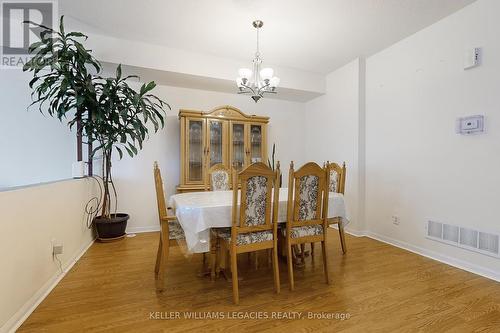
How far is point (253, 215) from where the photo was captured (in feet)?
6.19

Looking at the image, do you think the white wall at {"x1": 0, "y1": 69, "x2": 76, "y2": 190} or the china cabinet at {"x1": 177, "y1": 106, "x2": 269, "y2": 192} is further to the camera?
the china cabinet at {"x1": 177, "y1": 106, "x2": 269, "y2": 192}

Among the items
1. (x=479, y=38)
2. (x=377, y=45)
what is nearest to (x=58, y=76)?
(x=377, y=45)

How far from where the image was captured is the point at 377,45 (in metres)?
3.20

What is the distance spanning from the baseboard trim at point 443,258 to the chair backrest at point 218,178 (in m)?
2.17

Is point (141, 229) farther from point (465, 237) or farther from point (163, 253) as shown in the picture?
point (465, 237)

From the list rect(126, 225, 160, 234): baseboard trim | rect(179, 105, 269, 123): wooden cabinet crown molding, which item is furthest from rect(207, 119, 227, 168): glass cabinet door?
rect(126, 225, 160, 234): baseboard trim

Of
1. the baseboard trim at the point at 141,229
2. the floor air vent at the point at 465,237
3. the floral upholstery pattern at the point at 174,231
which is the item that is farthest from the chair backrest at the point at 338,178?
the baseboard trim at the point at 141,229

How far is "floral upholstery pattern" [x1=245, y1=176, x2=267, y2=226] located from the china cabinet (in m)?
1.91

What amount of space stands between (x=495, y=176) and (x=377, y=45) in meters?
2.00

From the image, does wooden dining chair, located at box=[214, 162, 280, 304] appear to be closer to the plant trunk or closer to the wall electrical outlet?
the wall electrical outlet

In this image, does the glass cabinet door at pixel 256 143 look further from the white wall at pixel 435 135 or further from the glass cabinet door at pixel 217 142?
the white wall at pixel 435 135

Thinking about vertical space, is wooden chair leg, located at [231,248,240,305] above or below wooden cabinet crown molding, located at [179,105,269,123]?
below

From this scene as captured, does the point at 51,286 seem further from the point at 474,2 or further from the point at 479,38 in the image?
the point at 474,2

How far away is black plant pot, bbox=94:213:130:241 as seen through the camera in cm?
311
